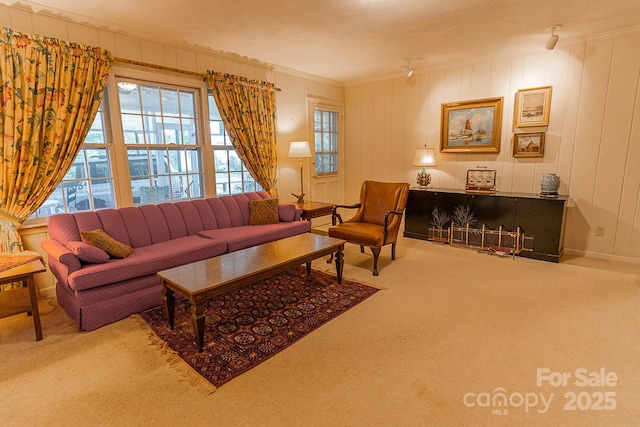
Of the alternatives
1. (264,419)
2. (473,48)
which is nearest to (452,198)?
(473,48)

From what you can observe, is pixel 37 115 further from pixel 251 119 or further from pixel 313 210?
pixel 313 210

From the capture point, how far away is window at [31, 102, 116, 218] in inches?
129

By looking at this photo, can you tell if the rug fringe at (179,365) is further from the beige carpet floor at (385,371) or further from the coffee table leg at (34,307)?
the coffee table leg at (34,307)

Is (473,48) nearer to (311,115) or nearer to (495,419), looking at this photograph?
(311,115)

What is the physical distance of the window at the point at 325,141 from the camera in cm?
577

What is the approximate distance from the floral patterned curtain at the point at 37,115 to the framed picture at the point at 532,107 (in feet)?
15.7

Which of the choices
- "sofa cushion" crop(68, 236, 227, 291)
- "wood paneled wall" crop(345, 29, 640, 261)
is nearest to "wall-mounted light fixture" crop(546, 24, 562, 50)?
"wood paneled wall" crop(345, 29, 640, 261)

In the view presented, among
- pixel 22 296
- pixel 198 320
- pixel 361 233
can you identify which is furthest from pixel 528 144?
pixel 22 296

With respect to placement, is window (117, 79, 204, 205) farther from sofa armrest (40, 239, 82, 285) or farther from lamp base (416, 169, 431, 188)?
lamp base (416, 169, 431, 188)

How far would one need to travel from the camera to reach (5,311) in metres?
2.39

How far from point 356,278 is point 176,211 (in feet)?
6.83

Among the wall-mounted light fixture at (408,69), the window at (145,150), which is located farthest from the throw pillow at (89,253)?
the wall-mounted light fixture at (408,69)

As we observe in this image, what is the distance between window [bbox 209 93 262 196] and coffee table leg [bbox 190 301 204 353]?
2.52 metres

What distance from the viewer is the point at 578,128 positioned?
3971mm
